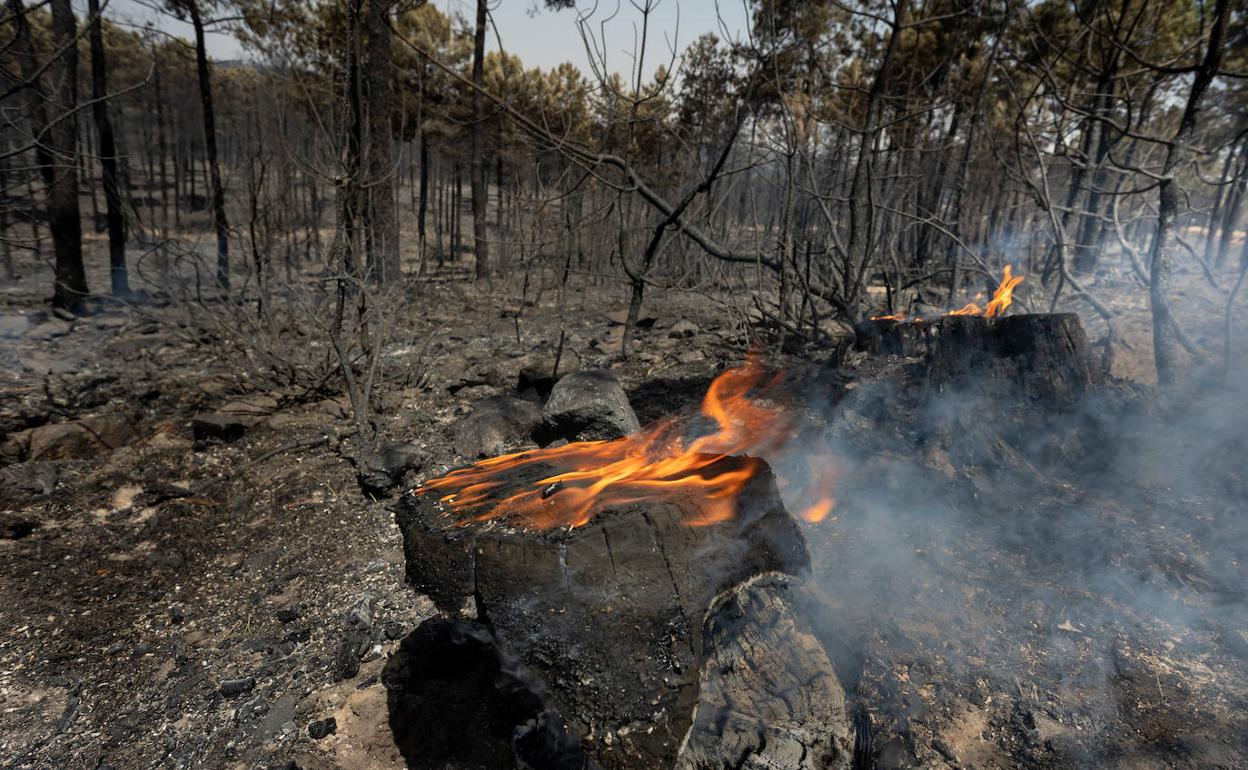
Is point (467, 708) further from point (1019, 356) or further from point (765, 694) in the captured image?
point (1019, 356)

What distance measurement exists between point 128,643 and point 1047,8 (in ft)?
60.6

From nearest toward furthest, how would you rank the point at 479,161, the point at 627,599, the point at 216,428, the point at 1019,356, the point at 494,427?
1. the point at 627,599
2. the point at 1019,356
3. the point at 494,427
4. the point at 216,428
5. the point at 479,161

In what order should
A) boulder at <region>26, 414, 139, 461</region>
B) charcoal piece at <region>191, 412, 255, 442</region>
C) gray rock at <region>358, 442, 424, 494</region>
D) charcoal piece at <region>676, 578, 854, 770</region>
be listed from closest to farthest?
charcoal piece at <region>676, 578, 854, 770</region> → gray rock at <region>358, 442, 424, 494</region> → boulder at <region>26, 414, 139, 461</region> → charcoal piece at <region>191, 412, 255, 442</region>

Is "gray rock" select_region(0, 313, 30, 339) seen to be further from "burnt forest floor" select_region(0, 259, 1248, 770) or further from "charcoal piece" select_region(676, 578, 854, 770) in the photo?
"charcoal piece" select_region(676, 578, 854, 770)

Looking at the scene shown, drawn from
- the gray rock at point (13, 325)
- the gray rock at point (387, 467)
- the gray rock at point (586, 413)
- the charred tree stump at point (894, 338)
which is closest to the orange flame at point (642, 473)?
the gray rock at point (586, 413)

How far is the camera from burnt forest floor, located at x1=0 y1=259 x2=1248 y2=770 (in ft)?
7.36

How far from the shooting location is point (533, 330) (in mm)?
9156

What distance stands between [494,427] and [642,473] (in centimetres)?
221

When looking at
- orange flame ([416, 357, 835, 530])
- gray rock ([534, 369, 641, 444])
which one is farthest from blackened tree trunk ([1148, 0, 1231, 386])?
gray rock ([534, 369, 641, 444])

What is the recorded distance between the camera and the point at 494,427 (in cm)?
466

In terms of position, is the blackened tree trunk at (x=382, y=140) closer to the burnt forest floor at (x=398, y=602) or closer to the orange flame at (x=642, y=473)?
the burnt forest floor at (x=398, y=602)

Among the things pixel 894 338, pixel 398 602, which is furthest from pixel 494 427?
pixel 894 338

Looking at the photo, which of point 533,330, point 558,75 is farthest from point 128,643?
point 558,75

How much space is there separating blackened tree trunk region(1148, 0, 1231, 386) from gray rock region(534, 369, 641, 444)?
429 cm
